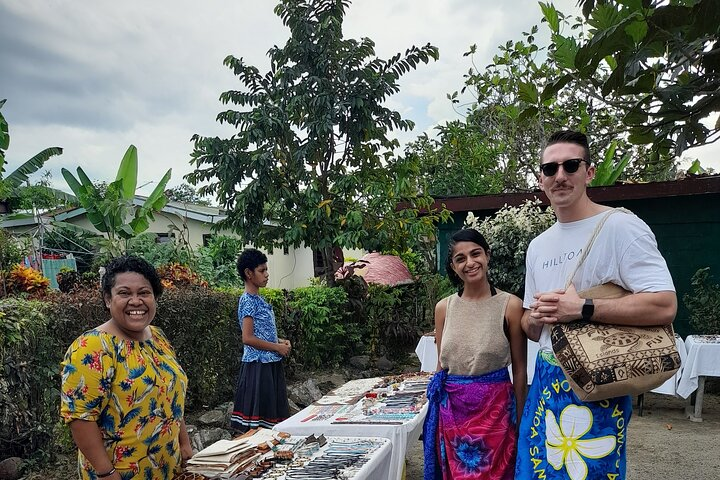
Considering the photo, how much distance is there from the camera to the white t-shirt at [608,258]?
2025 millimetres

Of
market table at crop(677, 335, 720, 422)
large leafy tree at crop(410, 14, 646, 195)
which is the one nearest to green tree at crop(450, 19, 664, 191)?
large leafy tree at crop(410, 14, 646, 195)

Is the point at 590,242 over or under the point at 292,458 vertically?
over

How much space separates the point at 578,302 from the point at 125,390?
6.24 ft

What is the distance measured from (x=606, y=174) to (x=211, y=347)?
302 inches

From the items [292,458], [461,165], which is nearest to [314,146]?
[461,165]

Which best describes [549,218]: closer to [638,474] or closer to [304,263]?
[638,474]

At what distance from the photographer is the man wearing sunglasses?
200cm

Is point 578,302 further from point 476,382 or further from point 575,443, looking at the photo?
point 476,382

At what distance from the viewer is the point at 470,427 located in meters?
2.92

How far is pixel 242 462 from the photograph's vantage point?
2.90 metres

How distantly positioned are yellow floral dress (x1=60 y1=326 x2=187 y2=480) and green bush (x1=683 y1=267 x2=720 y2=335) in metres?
8.47

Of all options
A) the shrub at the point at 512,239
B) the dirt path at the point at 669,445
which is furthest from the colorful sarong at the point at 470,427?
the shrub at the point at 512,239

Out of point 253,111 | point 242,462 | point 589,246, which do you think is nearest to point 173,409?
point 242,462

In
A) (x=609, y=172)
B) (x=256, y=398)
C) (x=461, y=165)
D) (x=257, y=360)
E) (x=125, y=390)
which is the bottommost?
(x=256, y=398)
